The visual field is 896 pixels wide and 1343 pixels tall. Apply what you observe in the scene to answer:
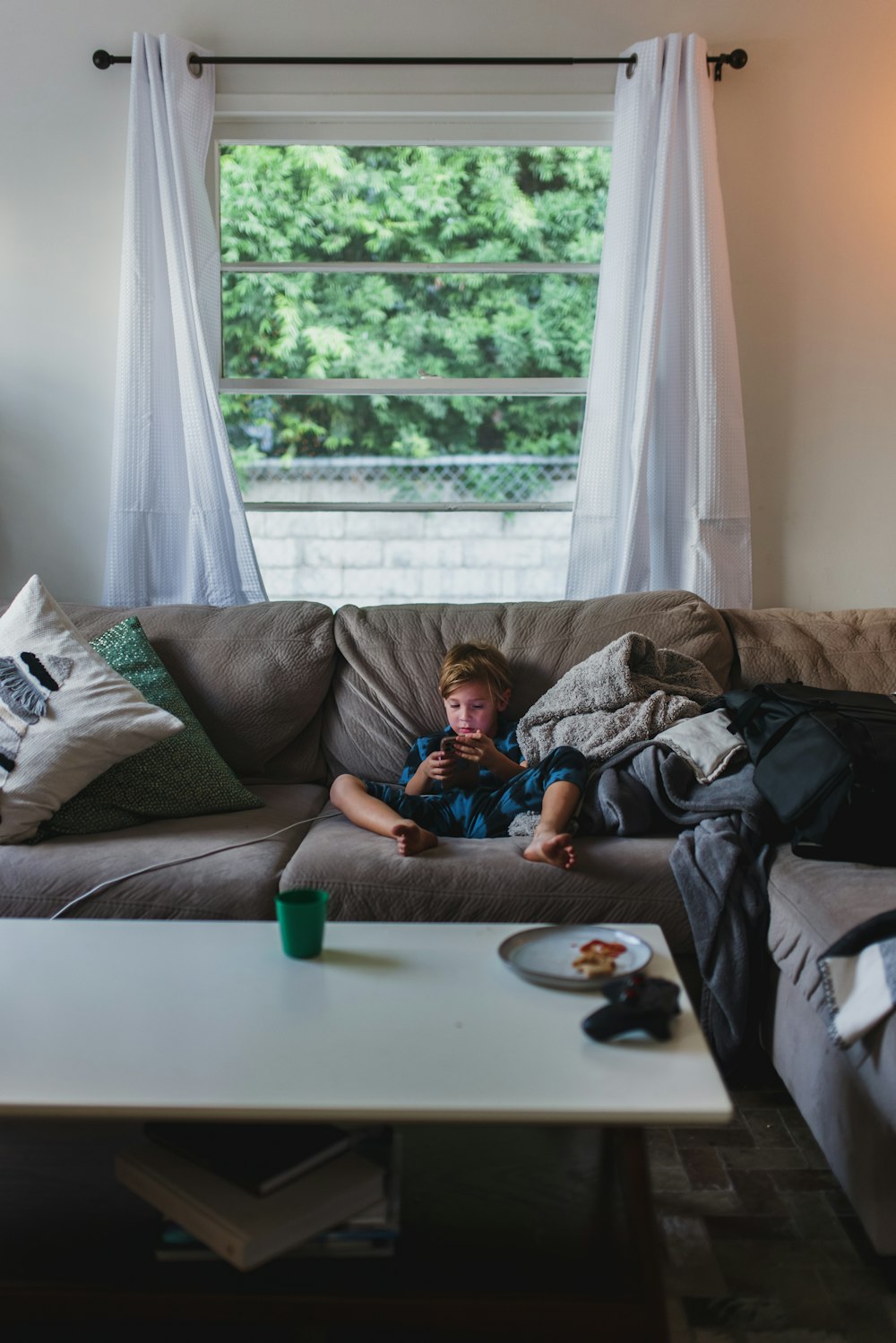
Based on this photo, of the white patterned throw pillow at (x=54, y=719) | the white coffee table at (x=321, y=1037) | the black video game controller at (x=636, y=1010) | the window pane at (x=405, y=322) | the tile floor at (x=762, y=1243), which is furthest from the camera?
the window pane at (x=405, y=322)

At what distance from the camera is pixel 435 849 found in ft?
6.40

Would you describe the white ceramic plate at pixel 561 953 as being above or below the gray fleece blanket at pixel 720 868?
above

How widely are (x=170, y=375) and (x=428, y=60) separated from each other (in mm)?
1098

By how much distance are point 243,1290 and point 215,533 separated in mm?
2073

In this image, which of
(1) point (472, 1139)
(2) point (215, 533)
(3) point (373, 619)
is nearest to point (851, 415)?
(3) point (373, 619)

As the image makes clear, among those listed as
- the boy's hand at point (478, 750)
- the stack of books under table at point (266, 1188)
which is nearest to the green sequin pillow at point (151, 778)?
the boy's hand at point (478, 750)

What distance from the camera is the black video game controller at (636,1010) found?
1.17 metres

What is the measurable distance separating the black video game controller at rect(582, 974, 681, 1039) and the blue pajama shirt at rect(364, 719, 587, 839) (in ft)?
2.68

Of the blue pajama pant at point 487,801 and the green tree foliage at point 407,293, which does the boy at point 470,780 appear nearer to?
the blue pajama pant at point 487,801

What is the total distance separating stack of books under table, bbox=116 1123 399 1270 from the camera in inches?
42.3

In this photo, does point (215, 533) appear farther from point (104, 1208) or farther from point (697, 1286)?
point (697, 1286)

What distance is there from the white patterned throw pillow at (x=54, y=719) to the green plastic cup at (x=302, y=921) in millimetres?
805

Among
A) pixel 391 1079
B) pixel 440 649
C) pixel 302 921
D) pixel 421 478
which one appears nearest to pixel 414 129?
pixel 421 478

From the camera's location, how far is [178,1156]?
1182 millimetres
